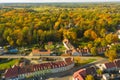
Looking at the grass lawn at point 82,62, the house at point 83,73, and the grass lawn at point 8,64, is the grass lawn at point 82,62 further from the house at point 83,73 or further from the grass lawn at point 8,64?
the grass lawn at point 8,64

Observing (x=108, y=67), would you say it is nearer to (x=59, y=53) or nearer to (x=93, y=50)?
(x=93, y=50)

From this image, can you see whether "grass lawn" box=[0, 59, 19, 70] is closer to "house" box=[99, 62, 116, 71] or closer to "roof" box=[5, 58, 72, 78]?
"roof" box=[5, 58, 72, 78]

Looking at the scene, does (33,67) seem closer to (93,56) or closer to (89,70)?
(89,70)

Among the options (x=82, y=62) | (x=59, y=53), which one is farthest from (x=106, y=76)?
(x=59, y=53)

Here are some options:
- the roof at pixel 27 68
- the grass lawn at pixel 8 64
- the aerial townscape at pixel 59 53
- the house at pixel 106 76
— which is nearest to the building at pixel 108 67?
the aerial townscape at pixel 59 53

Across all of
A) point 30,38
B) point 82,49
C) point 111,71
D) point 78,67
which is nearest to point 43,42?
point 30,38

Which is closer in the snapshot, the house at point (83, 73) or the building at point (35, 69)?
the house at point (83, 73)

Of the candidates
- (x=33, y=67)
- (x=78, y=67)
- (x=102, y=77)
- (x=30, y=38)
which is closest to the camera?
(x=102, y=77)

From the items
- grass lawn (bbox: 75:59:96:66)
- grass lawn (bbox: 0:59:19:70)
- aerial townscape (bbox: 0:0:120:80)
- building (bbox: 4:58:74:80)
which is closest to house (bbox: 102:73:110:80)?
aerial townscape (bbox: 0:0:120:80)
